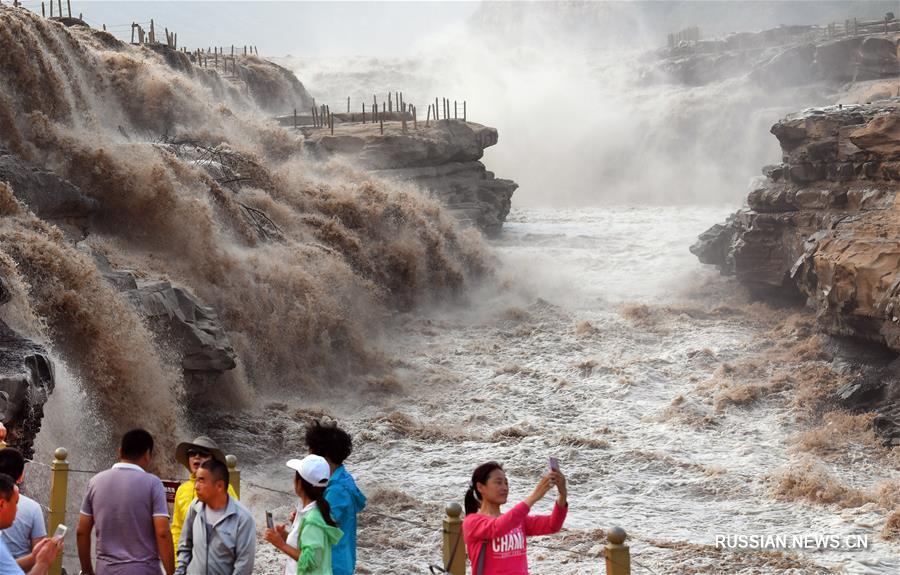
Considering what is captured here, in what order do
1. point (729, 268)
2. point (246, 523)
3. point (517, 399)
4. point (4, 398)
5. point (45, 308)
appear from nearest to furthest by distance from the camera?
point (246, 523), point (4, 398), point (45, 308), point (517, 399), point (729, 268)

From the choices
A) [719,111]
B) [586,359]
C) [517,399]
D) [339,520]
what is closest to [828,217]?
[586,359]

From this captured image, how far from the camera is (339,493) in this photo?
567cm

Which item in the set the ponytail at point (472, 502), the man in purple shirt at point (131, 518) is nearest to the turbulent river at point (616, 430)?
the ponytail at point (472, 502)

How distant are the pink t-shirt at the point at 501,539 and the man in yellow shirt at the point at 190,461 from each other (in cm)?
128

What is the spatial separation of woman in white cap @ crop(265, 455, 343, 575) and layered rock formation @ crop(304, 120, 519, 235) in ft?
78.7

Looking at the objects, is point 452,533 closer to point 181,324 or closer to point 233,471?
point 233,471

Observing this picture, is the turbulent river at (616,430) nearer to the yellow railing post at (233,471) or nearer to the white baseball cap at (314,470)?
the yellow railing post at (233,471)

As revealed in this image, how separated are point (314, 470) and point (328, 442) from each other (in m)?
0.38

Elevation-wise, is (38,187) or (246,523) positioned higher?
(38,187)

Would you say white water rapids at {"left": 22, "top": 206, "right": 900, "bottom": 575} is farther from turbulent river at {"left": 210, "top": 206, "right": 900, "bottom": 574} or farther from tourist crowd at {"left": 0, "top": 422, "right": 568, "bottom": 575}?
tourist crowd at {"left": 0, "top": 422, "right": 568, "bottom": 575}

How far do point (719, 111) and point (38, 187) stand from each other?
103 feet

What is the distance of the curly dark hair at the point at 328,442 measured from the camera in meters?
5.79

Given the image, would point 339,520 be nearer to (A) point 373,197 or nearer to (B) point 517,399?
(B) point 517,399

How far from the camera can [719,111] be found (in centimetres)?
4272
